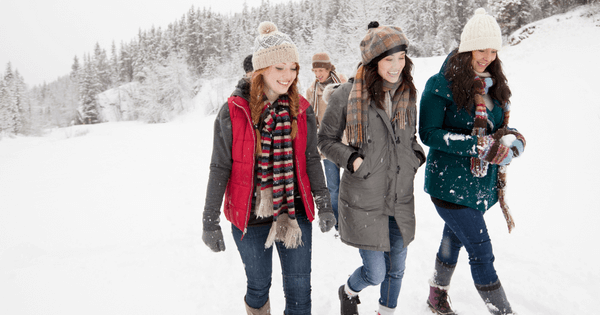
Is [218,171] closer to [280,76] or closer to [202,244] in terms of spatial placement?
[280,76]

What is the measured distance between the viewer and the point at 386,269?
2.37 m

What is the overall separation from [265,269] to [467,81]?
1952mm

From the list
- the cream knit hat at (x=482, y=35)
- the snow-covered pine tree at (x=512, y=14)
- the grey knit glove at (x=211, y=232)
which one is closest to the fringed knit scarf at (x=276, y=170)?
the grey knit glove at (x=211, y=232)

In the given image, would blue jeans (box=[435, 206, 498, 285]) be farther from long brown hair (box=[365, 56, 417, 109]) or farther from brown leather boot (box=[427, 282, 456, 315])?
long brown hair (box=[365, 56, 417, 109])

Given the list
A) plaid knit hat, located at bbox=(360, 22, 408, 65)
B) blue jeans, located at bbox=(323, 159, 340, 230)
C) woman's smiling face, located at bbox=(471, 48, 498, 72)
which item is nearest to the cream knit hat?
woman's smiling face, located at bbox=(471, 48, 498, 72)

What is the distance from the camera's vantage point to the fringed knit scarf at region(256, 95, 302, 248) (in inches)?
79.7

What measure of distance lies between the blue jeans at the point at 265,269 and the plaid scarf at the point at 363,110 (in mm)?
872

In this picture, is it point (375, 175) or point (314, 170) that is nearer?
point (375, 175)

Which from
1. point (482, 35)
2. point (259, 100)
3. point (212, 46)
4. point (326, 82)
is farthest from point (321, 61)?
point (212, 46)

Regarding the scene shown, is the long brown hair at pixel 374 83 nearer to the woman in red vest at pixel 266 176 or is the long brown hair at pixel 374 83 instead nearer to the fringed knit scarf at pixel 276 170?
the woman in red vest at pixel 266 176

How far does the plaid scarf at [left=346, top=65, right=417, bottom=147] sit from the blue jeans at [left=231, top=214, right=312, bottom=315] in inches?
34.3

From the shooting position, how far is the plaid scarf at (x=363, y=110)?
206cm

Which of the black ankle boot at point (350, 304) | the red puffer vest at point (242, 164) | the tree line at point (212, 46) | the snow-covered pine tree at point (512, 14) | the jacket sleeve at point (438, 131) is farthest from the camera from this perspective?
the tree line at point (212, 46)

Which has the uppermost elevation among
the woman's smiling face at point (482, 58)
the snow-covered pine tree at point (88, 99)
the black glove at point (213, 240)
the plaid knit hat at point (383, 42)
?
the snow-covered pine tree at point (88, 99)
